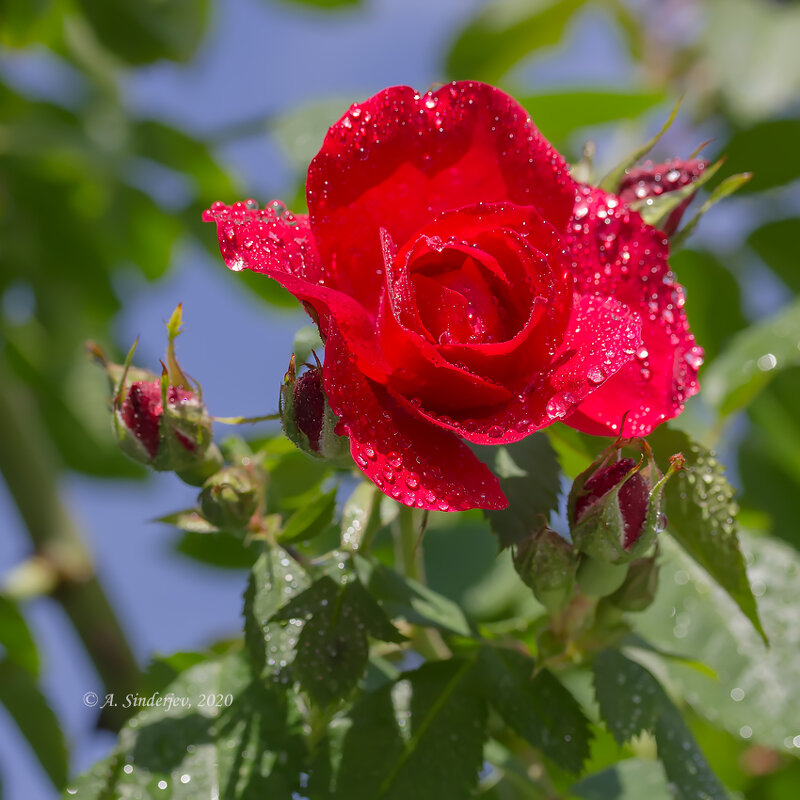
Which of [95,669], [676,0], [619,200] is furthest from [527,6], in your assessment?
[95,669]

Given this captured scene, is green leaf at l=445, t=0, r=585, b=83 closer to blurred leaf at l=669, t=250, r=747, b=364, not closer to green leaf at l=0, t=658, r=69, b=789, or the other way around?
blurred leaf at l=669, t=250, r=747, b=364

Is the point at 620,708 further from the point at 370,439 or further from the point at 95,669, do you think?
the point at 95,669

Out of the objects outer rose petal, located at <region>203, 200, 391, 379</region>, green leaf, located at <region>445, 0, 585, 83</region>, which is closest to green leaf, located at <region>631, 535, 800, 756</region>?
outer rose petal, located at <region>203, 200, 391, 379</region>

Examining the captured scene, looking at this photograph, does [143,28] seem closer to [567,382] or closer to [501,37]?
[501,37]

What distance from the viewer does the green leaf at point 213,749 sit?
0.80 meters

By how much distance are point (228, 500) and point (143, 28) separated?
1322mm

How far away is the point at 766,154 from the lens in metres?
1.77

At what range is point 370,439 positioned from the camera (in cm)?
60

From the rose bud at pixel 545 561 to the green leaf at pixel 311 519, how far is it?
0.53ft

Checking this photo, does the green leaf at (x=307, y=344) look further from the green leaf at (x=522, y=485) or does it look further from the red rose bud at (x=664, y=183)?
the red rose bud at (x=664, y=183)

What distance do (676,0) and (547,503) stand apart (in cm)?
211

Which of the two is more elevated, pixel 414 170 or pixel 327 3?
pixel 327 3

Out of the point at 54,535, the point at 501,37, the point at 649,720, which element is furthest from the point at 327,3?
the point at 649,720

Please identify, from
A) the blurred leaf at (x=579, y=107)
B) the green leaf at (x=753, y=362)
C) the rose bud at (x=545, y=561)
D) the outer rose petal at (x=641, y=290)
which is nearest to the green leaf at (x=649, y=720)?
the rose bud at (x=545, y=561)
